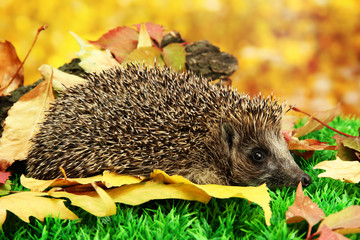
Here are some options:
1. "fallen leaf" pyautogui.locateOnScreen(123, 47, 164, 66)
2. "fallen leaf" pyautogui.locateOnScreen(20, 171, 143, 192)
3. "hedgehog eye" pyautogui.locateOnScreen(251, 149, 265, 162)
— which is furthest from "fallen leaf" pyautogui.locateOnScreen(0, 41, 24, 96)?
"hedgehog eye" pyautogui.locateOnScreen(251, 149, 265, 162)

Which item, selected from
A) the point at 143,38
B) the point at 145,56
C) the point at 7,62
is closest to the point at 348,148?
the point at 145,56

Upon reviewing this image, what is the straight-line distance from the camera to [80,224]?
2.12 meters

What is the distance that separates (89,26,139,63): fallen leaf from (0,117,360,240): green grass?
5.85ft

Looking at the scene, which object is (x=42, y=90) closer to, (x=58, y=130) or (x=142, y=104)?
(x=58, y=130)

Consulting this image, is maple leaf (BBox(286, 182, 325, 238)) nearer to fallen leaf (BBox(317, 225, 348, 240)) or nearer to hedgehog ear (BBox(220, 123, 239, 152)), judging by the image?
fallen leaf (BBox(317, 225, 348, 240))

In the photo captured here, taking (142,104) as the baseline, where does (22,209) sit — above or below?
below

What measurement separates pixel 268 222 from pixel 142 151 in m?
0.89

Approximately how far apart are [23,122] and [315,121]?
2249mm

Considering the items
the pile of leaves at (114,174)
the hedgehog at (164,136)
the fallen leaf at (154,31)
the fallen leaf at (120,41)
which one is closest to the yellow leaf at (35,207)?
the pile of leaves at (114,174)


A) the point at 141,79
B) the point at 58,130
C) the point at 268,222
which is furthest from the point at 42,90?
the point at 268,222

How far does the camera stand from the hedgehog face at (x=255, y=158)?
2.53 m

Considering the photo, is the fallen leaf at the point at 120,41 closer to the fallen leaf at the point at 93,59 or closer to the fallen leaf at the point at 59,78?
the fallen leaf at the point at 93,59

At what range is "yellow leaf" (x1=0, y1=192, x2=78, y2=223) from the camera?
6.77 ft

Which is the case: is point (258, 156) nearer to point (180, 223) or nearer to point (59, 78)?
point (180, 223)
